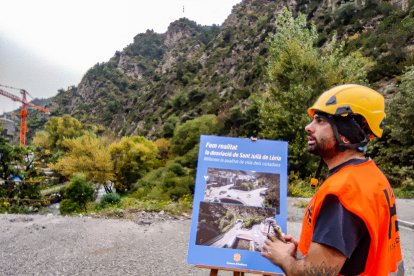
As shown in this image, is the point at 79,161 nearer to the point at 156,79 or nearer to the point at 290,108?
the point at 290,108

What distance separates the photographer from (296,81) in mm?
13594

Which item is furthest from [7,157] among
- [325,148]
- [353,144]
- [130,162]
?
[353,144]

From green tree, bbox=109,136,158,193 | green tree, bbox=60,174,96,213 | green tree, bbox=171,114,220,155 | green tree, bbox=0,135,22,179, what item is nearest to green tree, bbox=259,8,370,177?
green tree, bbox=60,174,96,213

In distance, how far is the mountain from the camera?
2580 centimetres

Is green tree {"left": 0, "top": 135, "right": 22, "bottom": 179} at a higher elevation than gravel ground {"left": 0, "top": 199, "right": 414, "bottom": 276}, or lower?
higher

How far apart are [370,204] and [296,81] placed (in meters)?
12.9

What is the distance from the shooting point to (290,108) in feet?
44.7

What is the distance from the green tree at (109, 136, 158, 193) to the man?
32.6 meters

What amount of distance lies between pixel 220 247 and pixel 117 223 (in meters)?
5.41

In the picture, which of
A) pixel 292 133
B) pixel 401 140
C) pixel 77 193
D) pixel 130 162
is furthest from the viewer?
pixel 130 162

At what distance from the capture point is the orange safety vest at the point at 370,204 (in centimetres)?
126

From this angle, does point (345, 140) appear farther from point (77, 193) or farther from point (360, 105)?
point (77, 193)

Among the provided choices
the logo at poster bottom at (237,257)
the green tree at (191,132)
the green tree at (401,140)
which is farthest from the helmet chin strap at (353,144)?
the green tree at (191,132)

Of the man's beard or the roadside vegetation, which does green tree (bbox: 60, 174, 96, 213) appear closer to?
the roadside vegetation
